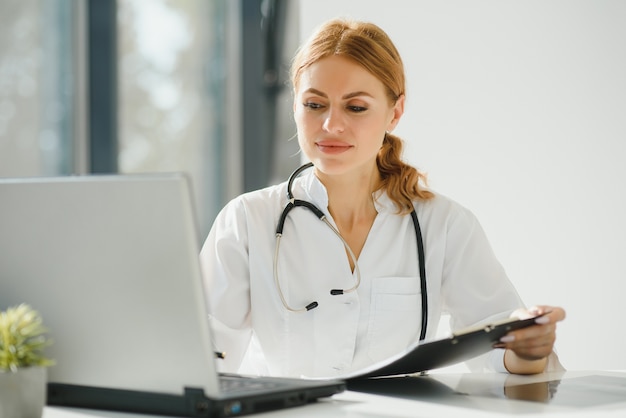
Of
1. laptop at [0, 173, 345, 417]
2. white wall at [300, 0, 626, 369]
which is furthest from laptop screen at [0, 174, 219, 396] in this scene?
white wall at [300, 0, 626, 369]

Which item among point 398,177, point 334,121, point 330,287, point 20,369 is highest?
point 334,121

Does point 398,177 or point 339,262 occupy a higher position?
point 398,177

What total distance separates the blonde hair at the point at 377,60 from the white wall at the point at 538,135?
695 mm

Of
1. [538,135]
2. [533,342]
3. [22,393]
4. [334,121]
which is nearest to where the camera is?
[22,393]

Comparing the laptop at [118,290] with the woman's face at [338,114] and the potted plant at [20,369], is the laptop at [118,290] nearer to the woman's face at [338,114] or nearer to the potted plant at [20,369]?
the potted plant at [20,369]

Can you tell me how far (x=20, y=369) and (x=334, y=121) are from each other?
101 centimetres

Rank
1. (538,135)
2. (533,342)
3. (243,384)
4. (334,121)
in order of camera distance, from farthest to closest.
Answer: (538,135) → (334,121) → (533,342) → (243,384)

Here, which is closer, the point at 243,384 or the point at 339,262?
the point at 243,384

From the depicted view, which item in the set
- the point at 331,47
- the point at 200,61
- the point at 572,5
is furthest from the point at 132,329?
the point at 200,61

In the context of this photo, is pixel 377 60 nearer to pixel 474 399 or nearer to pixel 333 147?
pixel 333 147

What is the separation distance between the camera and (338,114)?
6.19ft

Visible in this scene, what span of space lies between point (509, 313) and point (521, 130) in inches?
39.3

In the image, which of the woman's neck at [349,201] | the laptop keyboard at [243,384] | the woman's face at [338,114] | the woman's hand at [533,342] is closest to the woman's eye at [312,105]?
the woman's face at [338,114]

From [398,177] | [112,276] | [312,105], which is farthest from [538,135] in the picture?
[112,276]
